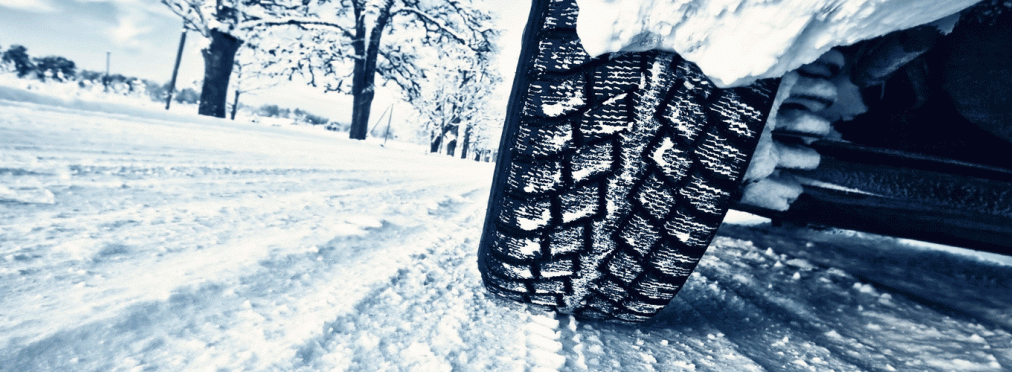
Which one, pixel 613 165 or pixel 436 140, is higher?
pixel 436 140

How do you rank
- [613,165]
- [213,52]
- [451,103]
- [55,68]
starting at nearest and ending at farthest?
[613,165] < [213,52] < [451,103] < [55,68]

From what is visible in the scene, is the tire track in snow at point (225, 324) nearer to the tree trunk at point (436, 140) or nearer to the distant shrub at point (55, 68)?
the tree trunk at point (436, 140)

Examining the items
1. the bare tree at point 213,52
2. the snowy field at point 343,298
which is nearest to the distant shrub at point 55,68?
the bare tree at point 213,52

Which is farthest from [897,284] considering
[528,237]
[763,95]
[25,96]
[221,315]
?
[25,96]

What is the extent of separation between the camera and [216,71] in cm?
788

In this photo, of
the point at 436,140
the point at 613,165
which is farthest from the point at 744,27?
the point at 436,140

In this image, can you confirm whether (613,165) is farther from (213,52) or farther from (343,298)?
(213,52)

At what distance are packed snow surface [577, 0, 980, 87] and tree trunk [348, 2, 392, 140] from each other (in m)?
9.85

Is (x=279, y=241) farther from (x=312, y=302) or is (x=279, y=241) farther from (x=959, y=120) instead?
(x=959, y=120)

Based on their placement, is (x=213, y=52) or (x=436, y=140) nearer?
(x=213, y=52)

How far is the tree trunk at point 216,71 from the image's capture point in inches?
309

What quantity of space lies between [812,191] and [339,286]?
3.06 ft

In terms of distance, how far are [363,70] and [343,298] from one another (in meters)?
10.2

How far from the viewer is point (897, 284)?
1226mm
